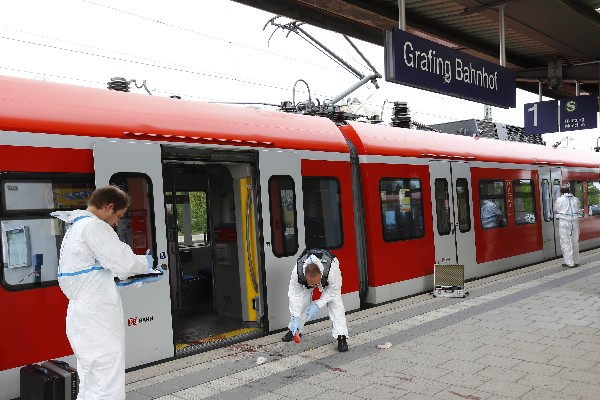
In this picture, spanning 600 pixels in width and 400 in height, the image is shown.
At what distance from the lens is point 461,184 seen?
34.2 ft

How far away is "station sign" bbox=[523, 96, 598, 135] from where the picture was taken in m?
10.9

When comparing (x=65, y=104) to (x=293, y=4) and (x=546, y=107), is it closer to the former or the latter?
(x=293, y=4)

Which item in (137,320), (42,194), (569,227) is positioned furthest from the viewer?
(569,227)

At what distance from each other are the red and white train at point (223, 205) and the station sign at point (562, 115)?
97 cm

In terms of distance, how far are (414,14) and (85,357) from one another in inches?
239

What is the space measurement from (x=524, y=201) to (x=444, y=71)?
7203 mm

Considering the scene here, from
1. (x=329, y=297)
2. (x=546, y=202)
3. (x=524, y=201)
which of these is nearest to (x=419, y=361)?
(x=329, y=297)

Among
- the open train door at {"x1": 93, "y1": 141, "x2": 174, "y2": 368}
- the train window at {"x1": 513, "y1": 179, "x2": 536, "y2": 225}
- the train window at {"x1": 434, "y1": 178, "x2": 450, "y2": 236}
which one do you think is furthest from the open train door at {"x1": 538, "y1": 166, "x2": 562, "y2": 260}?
the open train door at {"x1": 93, "y1": 141, "x2": 174, "y2": 368}

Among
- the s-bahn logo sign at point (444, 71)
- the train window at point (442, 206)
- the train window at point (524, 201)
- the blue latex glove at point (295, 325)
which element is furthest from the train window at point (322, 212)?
the train window at point (524, 201)

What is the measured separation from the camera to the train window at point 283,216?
6.78 metres

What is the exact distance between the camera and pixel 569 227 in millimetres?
12062

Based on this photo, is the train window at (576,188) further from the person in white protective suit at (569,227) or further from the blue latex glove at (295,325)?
the blue latex glove at (295,325)

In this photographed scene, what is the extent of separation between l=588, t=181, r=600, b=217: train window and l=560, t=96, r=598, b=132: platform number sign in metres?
5.51

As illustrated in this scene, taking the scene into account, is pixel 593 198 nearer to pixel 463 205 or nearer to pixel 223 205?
pixel 463 205
